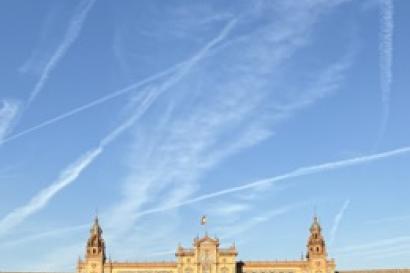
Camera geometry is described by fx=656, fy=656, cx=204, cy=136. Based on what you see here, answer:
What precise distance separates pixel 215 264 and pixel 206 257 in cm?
221

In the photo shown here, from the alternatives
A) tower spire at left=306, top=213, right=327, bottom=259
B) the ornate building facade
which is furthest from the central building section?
tower spire at left=306, top=213, right=327, bottom=259

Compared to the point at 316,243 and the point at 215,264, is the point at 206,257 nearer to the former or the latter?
the point at 215,264

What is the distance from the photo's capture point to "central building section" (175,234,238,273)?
12431cm

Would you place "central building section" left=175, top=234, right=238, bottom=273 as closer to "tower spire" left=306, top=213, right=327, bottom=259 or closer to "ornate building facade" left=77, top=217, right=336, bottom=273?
"ornate building facade" left=77, top=217, right=336, bottom=273

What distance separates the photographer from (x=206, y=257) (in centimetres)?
12488

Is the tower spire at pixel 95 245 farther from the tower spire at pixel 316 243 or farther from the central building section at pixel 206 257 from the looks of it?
the tower spire at pixel 316 243

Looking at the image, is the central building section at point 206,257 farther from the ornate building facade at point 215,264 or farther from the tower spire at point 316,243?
the tower spire at point 316,243

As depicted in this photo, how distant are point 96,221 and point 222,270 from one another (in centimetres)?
2941

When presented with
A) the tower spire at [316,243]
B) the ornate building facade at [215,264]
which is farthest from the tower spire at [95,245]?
the tower spire at [316,243]

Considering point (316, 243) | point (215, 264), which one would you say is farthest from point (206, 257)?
point (316, 243)

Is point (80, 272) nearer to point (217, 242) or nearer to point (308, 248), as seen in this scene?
point (217, 242)

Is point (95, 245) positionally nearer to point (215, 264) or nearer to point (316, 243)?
point (215, 264)

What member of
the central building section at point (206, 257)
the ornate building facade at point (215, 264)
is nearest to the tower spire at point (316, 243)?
the ornate building facade at point (215, 264)

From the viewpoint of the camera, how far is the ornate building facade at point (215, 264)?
124688 millimetres
